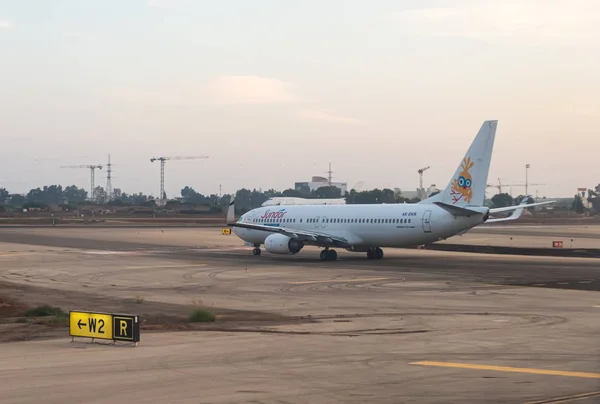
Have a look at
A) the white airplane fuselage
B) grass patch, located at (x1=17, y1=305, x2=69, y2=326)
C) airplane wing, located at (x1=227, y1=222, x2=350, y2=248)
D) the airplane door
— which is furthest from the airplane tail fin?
grass patch, located at (x1=17, y1=305, x2=69, y2=326)

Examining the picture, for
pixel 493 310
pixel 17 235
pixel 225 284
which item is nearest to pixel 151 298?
pixel 225 284

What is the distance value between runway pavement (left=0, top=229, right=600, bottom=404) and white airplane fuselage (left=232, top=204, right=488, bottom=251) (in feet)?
11.4

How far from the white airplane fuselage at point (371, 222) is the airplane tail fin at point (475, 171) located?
1046 mm

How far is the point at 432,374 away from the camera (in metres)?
17.5

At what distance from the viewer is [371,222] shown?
59531mm

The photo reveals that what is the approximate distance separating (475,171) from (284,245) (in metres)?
14.2

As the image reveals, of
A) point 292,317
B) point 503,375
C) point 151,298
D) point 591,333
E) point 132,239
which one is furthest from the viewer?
point 132,239

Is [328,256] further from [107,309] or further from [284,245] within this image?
[107,309]

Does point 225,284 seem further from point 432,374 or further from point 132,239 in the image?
point 132,239

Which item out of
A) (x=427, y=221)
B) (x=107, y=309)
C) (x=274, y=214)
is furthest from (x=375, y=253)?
(x=107, y=309)

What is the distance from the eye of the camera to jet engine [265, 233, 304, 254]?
6072 cm

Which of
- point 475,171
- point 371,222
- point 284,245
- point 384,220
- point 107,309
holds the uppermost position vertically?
point 475,171

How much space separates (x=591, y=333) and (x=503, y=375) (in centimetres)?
758

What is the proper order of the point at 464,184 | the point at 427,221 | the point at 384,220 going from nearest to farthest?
the point at 464,184 → the point at 427,221 → the point at 384,220
